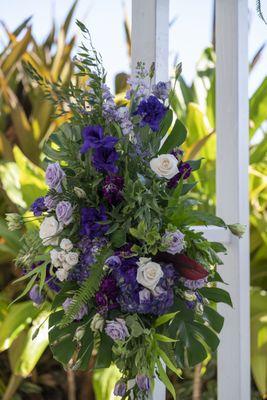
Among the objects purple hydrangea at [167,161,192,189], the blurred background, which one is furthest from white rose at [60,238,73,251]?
the blurred background

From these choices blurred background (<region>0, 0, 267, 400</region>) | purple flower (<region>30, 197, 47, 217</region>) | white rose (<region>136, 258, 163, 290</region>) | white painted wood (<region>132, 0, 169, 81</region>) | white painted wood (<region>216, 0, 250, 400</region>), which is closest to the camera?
white rose (<region>136, 258, 163, 290</region>)

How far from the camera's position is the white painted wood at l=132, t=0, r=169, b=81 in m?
1.52

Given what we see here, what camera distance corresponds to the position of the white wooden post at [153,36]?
1520 millimetres

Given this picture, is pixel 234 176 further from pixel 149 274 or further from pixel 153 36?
pixel 149 274

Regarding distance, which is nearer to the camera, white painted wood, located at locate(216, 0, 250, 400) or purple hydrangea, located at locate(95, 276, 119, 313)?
purple hydrangea, located at locate(95, 276, 119, 313)

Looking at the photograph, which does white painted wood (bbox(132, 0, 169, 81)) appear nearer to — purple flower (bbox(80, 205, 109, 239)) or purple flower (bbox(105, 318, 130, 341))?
purple flower (bbox(80, 205, 109, 239))

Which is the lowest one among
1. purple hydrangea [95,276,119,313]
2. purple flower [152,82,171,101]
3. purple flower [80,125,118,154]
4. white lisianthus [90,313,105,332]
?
white lisianthus [90,313,105,332]

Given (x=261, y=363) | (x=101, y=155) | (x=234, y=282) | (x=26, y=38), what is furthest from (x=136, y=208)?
(x=26, y=38)

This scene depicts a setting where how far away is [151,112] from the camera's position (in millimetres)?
1181

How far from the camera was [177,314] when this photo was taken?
1200 mm

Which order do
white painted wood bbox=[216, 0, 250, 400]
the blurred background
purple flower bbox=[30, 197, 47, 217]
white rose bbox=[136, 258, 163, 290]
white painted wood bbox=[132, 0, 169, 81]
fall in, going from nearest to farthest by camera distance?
white rose bbox=[136, 258, 163, 290]
purple flower bbox=[30, 197, 47, 217]
white painted wood bbox=[132, 0, 169, 81]
white painted wood bbox=[216, 0, 250, 400]
the blurred background

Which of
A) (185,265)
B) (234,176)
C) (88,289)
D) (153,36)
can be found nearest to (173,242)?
(185,265)

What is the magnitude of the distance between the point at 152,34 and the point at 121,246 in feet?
1.94

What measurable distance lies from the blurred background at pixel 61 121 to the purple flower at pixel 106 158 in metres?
1.06
